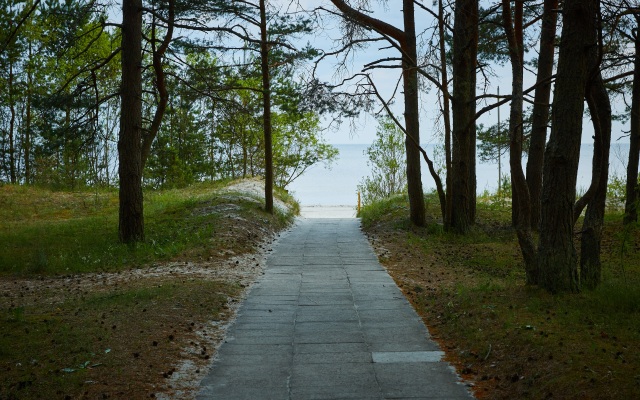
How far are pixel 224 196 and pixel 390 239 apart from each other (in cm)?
705

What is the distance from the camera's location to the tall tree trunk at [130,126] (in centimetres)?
1451

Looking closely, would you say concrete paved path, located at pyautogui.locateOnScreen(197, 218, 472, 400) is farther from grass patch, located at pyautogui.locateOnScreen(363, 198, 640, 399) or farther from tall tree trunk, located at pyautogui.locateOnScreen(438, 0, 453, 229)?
tall tree trunk, located at pyautogui.locateOnScreen(438, 0, 453, 229)

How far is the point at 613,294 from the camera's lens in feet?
23.1

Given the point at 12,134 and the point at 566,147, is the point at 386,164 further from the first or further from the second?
the point at 566,147

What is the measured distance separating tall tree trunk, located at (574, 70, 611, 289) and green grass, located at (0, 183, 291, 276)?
7978 millimetres

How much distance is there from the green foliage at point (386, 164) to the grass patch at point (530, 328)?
63.2 feet

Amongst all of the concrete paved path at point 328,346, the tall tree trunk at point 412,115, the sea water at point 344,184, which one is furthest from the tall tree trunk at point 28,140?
the concrete paved path at point 328,346

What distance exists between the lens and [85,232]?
622 inches

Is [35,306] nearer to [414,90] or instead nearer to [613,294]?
[613,294]

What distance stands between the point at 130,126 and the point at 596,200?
10.3 metres

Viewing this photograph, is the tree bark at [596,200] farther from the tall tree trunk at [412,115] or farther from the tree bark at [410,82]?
the tall tree trunk at [412,115]

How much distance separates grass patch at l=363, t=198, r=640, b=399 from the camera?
511 centimetres

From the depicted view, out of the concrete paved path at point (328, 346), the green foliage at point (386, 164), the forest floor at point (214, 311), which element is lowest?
the concrete paved path at point (328, 346)

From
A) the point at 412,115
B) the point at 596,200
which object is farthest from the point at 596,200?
the point at 412,115
